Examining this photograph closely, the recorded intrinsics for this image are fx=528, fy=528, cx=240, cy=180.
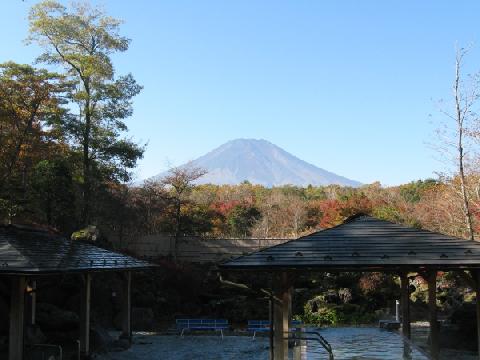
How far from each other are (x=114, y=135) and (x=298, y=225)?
46.4ft

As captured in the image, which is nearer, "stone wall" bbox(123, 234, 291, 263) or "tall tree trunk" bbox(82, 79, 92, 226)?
"tall tree trunk" bbox(82, 79, 92, 226)

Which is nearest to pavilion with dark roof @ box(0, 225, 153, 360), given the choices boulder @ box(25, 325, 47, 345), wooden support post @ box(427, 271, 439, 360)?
boulder @ box(25, 325, 47, 345)

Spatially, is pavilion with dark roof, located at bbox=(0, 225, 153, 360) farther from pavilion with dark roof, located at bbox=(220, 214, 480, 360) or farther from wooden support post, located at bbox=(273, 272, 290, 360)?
wooden support post, located at bbox=(273, 272, 290, 360)

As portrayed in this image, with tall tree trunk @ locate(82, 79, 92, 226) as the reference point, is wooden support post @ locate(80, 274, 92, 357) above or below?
below

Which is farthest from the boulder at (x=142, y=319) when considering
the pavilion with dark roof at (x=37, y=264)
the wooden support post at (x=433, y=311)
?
the wooden support post at (x=433, y=311)

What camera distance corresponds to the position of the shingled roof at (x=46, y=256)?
9.76m

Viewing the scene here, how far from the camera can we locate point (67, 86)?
22656 millimetres

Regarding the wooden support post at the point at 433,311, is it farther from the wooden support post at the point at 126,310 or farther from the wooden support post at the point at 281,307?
the wooden support post at the point at 126,310

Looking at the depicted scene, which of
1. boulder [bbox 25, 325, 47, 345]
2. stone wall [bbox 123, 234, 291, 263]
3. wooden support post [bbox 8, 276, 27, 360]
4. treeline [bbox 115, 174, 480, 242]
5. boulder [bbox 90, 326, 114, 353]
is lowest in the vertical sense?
boulder [bbox 90, 326, 114, 353]

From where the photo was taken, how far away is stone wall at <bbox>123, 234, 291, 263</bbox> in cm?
2669

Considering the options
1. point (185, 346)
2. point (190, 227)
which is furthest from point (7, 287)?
point (190, 227)

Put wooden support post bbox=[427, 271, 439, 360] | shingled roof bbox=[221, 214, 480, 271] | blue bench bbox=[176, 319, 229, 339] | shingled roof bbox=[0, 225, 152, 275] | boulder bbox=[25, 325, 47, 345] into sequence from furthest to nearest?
blue bench bbox=[176, 319, 229, 339], boulder bbox=[25, 325, 47, 345], wooden support post bbox=[427, 271, 439, 360], shingled roof bbox=[0, 225, 152, 275], shingled roof bbox=[221, 214, 480, 271]

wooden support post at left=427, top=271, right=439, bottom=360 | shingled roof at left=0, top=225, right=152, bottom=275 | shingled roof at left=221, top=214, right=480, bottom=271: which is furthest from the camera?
wooden support post at left=427, top=271, right=439, bottom=360

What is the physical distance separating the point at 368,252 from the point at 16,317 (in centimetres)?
682
